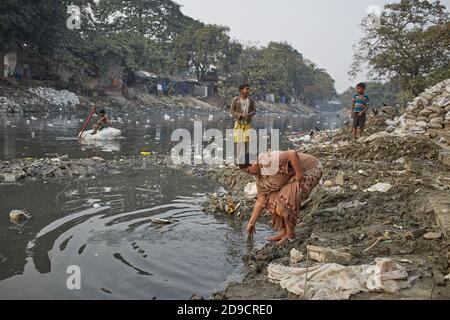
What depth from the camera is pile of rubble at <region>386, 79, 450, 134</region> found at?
452 inches

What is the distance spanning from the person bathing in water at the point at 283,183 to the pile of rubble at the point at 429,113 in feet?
25.6

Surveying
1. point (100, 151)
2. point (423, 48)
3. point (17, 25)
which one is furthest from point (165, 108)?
point (100, 151)

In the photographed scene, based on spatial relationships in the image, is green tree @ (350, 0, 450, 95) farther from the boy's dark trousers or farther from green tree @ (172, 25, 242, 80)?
green tree @ (172, 25, 242, 80)

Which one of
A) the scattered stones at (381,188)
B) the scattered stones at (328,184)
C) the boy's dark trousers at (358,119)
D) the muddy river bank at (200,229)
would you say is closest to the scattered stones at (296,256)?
the muddy river bank at (200,229)

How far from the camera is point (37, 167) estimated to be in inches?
312

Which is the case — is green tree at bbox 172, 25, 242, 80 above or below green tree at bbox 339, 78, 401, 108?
above

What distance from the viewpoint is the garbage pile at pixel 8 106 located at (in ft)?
66.6

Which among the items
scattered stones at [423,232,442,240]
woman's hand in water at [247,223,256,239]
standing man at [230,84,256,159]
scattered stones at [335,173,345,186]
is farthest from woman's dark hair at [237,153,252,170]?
standing man at [230,84,256,159]

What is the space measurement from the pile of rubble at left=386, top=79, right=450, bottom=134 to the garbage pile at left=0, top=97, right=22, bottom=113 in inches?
688

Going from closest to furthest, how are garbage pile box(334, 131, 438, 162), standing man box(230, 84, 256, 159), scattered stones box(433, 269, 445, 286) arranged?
scattered stones box(433, 269, 445, 286)
standing man box(230, 84, 256, 159)
garbage pile box(334, 131, 438, 162)

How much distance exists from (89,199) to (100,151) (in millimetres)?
5135

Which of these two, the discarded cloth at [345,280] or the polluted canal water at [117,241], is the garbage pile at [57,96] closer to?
the polluted canal water at [117,241]

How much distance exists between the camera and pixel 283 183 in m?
4.75

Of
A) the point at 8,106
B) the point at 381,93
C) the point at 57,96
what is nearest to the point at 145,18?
the point at 57,96
